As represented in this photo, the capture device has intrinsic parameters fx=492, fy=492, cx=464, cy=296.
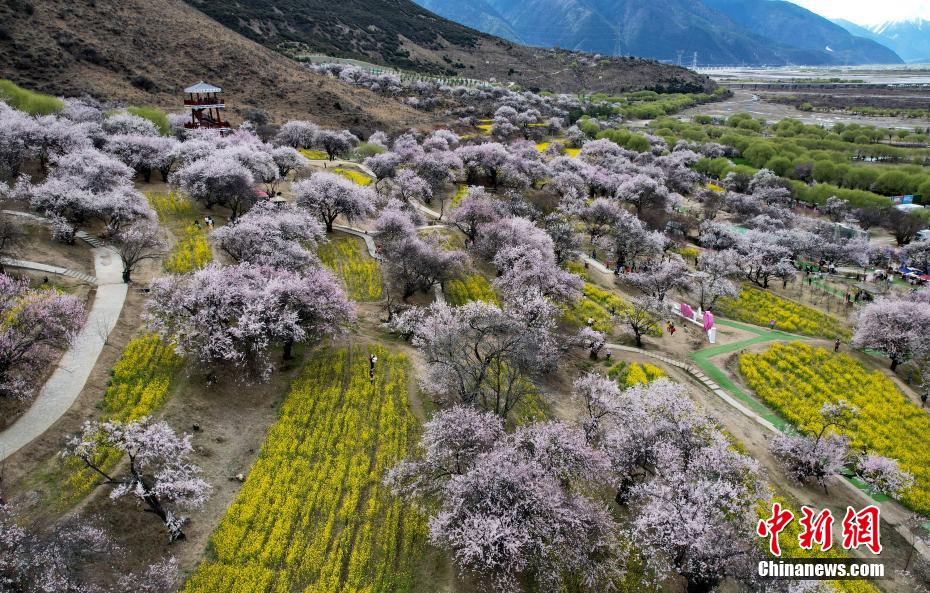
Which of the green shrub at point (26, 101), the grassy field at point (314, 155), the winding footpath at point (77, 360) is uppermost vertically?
the green shrub at point (26, 101)

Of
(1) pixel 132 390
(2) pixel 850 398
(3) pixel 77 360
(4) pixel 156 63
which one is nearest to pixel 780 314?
(2) pixel 850 398

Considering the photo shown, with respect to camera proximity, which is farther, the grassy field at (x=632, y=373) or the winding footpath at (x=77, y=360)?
the grassy field at (x=632, y=373)

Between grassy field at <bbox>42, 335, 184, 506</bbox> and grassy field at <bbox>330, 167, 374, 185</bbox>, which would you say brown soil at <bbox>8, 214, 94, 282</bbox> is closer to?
grassy field at <bbox>42, 335, 184, 506</bbox>

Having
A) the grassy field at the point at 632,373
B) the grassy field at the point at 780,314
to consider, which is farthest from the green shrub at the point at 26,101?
the grassy field at the point at 780,314

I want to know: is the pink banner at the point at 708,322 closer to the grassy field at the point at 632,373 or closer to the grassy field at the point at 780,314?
the grassy field at the point at 780,314

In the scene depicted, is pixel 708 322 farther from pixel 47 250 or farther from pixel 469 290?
pixel 47 250

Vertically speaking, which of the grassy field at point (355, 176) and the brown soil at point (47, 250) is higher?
the grassy field at point (355, 176)
